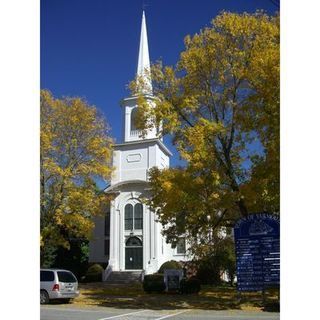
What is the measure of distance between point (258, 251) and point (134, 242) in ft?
60.0

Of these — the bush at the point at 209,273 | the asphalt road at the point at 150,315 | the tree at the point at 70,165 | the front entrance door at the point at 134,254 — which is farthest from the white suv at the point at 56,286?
the front entrance door at the point at 134,254

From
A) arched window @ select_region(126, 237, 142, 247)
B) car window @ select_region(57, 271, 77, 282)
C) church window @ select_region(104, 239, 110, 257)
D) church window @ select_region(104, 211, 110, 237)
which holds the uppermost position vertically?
church window @ select_region(104, 211, 110, 237)

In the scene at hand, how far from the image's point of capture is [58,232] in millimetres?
16062

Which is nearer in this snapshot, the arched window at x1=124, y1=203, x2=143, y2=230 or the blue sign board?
the blue sign board

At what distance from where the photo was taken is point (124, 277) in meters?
26.0

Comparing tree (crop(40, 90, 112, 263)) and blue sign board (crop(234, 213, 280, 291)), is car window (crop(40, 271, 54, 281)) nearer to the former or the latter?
tree (crop(40, 90, 112, 263))

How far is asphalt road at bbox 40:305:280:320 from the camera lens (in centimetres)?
887

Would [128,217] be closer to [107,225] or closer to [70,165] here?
[107,225]

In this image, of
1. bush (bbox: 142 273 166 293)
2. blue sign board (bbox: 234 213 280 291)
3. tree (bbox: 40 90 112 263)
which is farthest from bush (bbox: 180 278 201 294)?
blue sign board (bbox: 234 213 280 291)

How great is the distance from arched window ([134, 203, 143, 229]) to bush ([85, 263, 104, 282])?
2.79m

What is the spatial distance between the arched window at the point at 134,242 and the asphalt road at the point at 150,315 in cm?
1669
